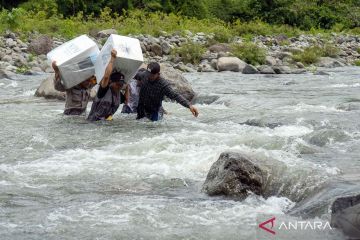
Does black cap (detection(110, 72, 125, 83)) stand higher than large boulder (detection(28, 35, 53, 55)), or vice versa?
black cap (detection(110, 72, 125, 83))

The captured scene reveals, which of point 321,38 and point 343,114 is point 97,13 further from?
point 343,114

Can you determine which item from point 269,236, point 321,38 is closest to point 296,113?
point 269,236

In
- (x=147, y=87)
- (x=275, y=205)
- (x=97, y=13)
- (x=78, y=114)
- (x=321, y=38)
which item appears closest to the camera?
(x=275, y=205)

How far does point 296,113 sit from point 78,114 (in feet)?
11.7

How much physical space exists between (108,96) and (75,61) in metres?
0.76

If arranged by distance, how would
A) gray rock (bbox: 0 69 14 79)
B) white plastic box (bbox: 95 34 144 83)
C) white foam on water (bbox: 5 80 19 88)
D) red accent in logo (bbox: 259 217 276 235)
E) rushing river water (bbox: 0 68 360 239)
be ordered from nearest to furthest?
red accent in logo (bbox: 259 217 276 235)
rushing river water (bbox: 0 68 360 239)
white plastic box (bbox: 95 34 144 83)
white foam on water (bbox: 5 80 19 88)
gray rock (bbox: 0 69 14 79)

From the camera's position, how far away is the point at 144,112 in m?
9.51

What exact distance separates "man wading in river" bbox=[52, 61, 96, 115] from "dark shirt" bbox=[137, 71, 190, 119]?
86 cm

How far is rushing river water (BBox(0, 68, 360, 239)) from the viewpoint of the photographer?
4953mm

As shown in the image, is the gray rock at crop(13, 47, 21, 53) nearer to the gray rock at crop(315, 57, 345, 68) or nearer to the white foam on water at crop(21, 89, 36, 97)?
the white foam on water at crop(21, 89, 36, 97)

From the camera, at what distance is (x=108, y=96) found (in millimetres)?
9227

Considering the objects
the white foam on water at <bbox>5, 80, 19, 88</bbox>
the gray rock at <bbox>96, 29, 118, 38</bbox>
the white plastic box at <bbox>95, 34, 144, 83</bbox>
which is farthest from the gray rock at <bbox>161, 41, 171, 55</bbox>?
the white plastic box at <bbox>95, 34, 144, 83</bbox>

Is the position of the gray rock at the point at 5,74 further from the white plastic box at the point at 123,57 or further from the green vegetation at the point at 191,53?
the white plastic box at the point at 123,57

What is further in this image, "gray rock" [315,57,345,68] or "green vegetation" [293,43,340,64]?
"green vegetation" [293,43,340,64]
